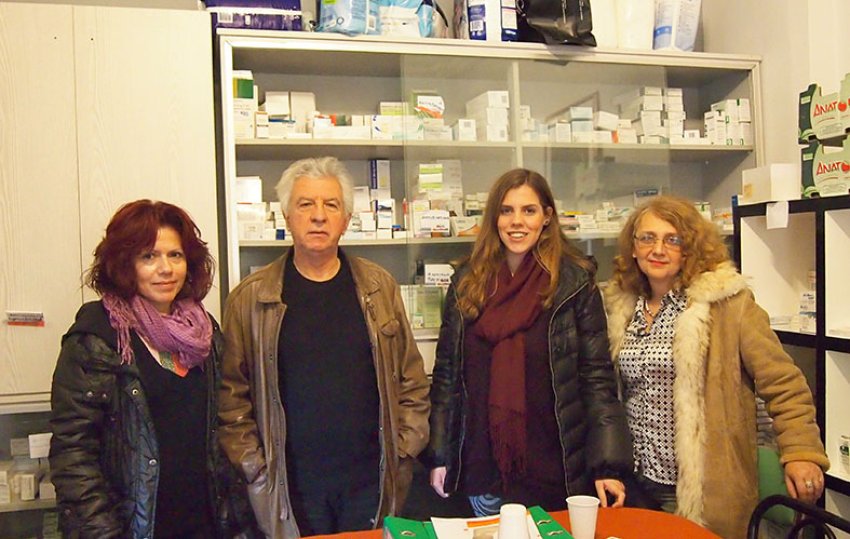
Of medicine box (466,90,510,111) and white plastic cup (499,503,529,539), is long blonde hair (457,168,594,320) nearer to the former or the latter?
medicine box (466,90,510,111)

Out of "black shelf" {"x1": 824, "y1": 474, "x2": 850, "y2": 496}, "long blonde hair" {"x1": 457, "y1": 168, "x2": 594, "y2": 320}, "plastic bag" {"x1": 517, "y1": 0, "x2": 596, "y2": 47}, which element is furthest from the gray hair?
"black shelf" {"x1": 824, "y1": 474, "x2": 850, "y2": 496}

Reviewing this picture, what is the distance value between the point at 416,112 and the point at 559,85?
68 centimetres

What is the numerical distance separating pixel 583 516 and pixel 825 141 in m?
1.92

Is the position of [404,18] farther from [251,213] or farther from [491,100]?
[251,213]

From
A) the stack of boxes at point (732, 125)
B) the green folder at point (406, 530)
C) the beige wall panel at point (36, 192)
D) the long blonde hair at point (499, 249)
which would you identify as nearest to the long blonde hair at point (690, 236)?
the long blonde hair at point (499, 249)

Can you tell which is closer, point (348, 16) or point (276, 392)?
point (276, 392)

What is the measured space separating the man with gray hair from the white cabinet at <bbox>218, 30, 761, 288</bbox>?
654mm

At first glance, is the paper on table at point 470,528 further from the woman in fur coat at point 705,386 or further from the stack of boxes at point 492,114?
the stack of boxes at point 492,114

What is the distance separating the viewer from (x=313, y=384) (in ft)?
6.95

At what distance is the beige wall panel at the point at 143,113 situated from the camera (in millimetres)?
2537

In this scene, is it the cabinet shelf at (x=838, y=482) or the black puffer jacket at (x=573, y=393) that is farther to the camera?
the cabinet shelf at (x=838, y=482)

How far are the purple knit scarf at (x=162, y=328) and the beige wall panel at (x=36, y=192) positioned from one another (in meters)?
0.81

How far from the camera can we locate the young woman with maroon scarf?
85.5 inches

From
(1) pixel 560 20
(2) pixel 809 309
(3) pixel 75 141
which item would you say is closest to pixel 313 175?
(3) pixel 75 141
